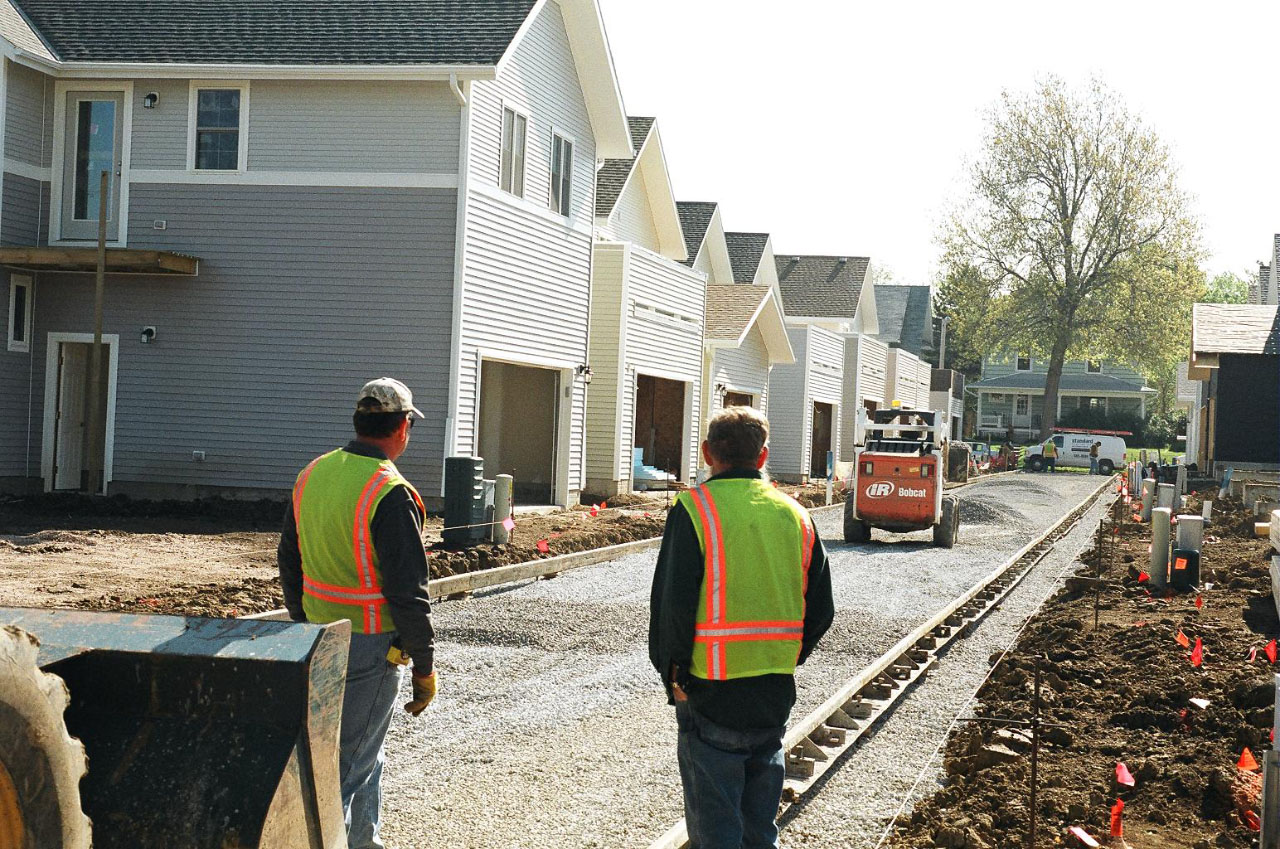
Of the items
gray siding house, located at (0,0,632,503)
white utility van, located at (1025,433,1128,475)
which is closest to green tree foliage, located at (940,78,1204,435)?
white utility van, located at (1025,433,1128,475)

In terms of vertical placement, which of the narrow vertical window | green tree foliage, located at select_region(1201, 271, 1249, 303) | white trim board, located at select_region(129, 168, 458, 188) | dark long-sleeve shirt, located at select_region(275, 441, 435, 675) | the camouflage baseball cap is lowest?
dark long-sleeve shirt, located at select_region(275, 441, 435, 675)

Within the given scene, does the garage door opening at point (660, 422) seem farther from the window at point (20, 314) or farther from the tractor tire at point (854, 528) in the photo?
the window at point (20, 314)

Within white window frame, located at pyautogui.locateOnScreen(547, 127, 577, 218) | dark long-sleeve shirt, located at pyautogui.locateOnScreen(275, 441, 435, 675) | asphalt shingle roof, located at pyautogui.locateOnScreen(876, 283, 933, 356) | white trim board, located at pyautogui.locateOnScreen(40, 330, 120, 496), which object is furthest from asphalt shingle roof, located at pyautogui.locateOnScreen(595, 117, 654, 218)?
asphalt shingle roof, located at pyautogui.locateOnScreen(876, 283, 933, 356)

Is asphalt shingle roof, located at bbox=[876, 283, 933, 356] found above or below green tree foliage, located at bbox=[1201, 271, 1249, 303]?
below

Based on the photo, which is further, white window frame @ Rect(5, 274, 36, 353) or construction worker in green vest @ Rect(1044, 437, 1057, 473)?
construction worker in green vest @ Rect(1044, 437, 1057, 473)

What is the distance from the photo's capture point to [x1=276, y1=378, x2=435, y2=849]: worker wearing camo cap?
476 centimetres

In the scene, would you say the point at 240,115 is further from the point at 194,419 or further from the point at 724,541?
the point at 724,541

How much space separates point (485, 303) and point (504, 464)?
7.44m

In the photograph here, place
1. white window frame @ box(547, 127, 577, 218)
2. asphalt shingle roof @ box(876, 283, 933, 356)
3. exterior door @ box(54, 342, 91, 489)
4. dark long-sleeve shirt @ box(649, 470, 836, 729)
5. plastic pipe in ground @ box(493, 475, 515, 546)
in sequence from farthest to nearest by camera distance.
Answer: asphalt shingle roof @ box(876, 283, 933, 356) → white window frame @ box(547, 127, 577, 218) → exterior door @ box(54, 342, 91, 489) → plastic pipe in ground @ box(493, 475, 515, 546) → dark long-sleeve shirt @ box(649, 470, 836, 729)

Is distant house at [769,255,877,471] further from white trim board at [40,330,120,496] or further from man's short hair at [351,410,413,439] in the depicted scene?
man's short hair at [351,410,413,439]

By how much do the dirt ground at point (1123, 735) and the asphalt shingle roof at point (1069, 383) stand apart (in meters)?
71.0

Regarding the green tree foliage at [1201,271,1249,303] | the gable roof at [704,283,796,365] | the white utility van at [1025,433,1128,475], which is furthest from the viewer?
the green tree foliage at [1201,271,1249,303]

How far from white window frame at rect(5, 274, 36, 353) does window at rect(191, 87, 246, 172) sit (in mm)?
3227

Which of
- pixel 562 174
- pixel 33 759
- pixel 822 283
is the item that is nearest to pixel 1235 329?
pixel 562 174
